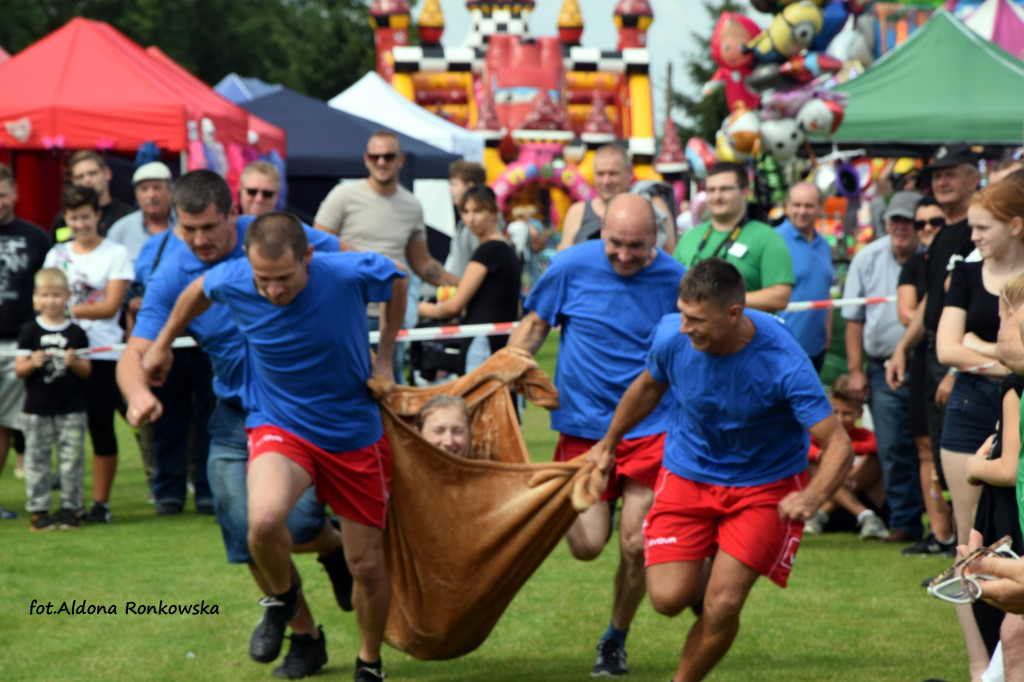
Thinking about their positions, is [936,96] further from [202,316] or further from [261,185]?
[202,316]

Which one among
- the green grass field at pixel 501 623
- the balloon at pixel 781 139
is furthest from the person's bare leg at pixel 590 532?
the balloon at pixel 781 139

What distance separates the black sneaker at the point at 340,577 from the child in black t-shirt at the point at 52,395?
10.0 ft

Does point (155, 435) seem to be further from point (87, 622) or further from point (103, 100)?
point (103, 100)

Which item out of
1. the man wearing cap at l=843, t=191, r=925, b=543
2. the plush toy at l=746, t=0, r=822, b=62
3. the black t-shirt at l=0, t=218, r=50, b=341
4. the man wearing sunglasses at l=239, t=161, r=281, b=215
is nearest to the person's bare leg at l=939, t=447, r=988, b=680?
the man wearing cap at l=843, t=191, r=925, b=543

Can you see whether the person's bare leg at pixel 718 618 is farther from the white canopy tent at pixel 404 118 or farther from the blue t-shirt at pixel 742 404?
the white canopy tent at pixel 404 118

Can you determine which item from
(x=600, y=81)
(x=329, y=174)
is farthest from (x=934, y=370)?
(x=600, y=81)

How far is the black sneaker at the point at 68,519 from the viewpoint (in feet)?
26.6

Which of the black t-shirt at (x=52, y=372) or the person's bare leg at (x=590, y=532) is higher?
the black t-shirt at (x=52, y=372)

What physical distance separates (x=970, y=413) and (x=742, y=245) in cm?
210

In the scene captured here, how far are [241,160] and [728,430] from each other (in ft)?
31.2

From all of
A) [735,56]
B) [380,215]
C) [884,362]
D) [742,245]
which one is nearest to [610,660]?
[742,245]

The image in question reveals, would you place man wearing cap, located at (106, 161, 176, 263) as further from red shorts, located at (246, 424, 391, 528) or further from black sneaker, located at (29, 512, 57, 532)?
red shorts, located at (246, 424, 391, 528)

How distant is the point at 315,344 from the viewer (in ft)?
15.9

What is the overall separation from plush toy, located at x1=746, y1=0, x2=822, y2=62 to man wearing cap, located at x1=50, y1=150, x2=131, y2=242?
8023mm
